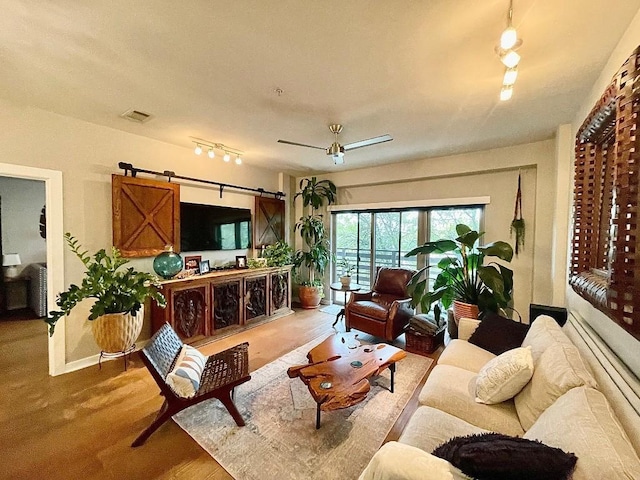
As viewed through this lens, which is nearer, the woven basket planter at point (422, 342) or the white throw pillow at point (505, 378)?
the white throw pillow at point (505, 378)

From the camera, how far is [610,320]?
5.41 ft

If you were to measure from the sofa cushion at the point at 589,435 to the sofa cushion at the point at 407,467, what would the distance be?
0.38m

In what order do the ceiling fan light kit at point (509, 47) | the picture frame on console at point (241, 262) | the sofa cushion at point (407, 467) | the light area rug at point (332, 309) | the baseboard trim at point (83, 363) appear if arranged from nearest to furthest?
1. the sofa cushion at point (407, 467)
2. the ceiling fan light kit at point (509, 47)
3. the baseboard trim at point (83, 363)
4. the picture frame on console at point (241, 262)
5. the light area rug at point (332, 309)

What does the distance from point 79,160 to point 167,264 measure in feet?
4.75

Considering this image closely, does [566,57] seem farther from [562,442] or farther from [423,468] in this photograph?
[423,468]

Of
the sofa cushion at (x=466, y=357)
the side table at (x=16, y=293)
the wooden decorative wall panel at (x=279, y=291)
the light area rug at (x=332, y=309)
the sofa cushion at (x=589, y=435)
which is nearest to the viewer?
the sofa cushion at (x=589, y=435)

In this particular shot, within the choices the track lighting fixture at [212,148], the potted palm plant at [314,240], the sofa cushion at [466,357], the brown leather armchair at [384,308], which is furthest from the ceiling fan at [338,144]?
the sofa cushion at [466,357]

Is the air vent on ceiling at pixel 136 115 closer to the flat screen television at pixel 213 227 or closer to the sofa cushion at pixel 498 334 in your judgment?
the flat screen television at pixel 213 227

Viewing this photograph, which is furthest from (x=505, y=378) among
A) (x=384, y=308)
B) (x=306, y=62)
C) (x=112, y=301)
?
(x=112, y=301)

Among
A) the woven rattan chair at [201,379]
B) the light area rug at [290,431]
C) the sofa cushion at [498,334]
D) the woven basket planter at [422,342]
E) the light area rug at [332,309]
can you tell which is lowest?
the light area rug at [332,309]

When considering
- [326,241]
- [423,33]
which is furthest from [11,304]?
[423,33]

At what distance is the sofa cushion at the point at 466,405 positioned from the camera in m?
1.47

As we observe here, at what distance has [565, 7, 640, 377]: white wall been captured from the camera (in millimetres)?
1367

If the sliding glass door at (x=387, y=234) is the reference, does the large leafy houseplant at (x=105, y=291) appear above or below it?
below
